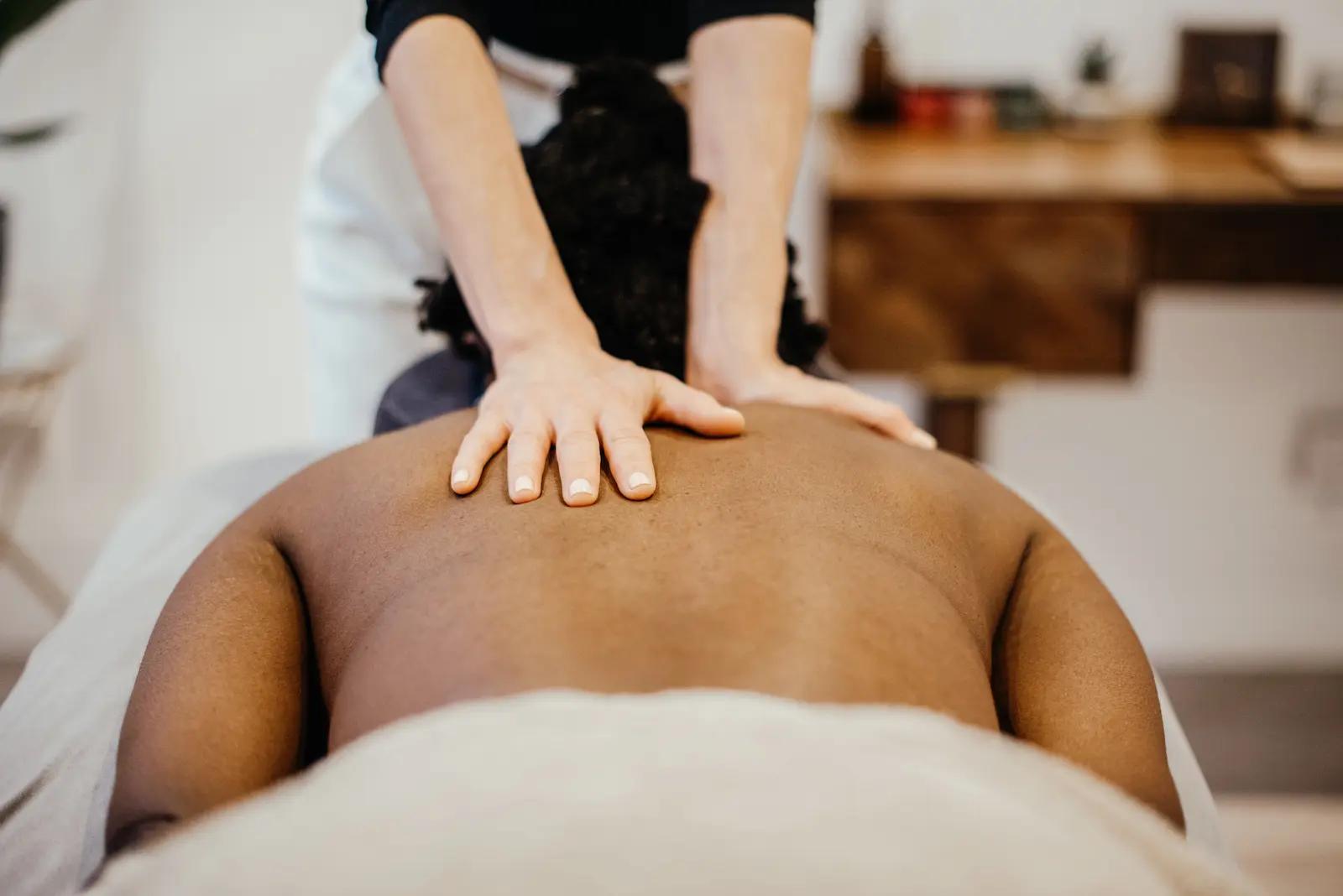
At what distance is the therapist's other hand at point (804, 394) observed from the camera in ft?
3.62

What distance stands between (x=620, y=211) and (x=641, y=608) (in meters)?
0.56

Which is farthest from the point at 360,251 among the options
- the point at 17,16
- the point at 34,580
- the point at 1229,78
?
the point at 1229,78

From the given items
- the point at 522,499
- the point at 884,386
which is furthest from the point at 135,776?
the point at 884,386

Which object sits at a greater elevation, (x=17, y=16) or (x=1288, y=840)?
(x=17, y=16)

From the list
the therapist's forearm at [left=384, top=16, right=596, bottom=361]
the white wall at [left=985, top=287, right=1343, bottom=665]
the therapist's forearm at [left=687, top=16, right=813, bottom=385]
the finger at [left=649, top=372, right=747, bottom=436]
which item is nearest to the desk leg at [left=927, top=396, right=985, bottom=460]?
the white wall at [left=985, top=287, right=1343, bottom=665]

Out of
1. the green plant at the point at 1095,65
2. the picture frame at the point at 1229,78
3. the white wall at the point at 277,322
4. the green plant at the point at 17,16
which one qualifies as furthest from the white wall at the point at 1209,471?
the green plant at the point at 17,16

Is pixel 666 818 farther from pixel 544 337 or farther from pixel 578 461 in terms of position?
pixel 544 337

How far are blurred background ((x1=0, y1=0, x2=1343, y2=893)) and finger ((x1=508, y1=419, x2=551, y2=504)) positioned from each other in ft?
3.80

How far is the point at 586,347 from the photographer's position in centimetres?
108

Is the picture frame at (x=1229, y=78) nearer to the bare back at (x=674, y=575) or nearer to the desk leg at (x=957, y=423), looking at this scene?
the desk leg at (x=957, y=423)

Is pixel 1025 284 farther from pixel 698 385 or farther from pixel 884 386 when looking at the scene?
pixel 698 385

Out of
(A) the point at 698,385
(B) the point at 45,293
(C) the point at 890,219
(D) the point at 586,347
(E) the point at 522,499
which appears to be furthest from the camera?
(B) the point at 45,293

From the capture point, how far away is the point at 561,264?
1176 millimetres

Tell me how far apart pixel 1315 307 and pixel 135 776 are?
7.97 feet
